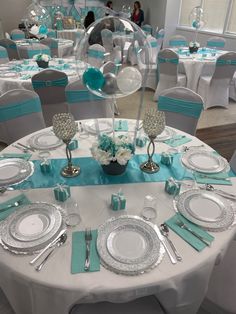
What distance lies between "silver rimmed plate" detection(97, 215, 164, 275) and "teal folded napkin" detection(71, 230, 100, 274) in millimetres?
21

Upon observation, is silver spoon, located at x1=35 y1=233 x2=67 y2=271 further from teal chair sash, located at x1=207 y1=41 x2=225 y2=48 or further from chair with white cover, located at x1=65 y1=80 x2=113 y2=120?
teal chair sash, located at x1=207 y1=41 x2=225 y2=48

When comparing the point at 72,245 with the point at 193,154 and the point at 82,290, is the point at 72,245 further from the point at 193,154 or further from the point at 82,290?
the point at 193,154

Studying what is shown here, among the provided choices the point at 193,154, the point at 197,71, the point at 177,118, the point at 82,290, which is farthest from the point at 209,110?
the point at 82,290

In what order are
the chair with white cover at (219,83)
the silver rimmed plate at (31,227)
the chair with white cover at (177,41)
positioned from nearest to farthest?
1. the silver rimmed plate at (31,227)
2. the chair with white cover at (219,83)
3. the chair with white cover at (177,41)

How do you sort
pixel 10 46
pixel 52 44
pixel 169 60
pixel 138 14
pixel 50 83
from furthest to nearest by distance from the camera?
pixel 138 14 < pixel 52 44 < pixel 10 46 < pixel 169 60 < pixel 50 83

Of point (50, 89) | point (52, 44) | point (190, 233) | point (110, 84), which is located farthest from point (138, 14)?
point (190, 233)

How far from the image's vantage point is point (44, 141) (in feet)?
5.13

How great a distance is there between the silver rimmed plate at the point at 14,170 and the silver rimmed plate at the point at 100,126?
20.0 inches

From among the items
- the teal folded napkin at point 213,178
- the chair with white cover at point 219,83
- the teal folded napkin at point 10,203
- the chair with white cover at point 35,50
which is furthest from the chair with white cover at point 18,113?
the chair with white cover at point 219,83

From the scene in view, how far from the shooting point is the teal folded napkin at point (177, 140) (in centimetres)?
155

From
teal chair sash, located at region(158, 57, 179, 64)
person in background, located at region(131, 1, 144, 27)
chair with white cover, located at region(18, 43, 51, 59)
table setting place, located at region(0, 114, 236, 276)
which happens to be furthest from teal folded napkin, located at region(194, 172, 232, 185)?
person in background, located at region(131, 1, 144, 27)

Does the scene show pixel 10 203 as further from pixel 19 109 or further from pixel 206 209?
pixel 19 109

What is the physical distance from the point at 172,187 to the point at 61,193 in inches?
19.8

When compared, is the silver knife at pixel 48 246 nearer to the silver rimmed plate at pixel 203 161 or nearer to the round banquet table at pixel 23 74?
the silver rimmed plate at pixel 203 161
